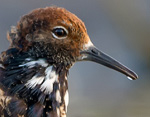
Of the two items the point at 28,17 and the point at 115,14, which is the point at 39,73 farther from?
the point at 115,14

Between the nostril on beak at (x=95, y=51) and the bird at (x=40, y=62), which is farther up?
the nostril on beak at (x=95, y=51)

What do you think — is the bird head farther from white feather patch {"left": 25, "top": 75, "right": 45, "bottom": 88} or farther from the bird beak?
white feather patch {"left": 25, "top": 75, "right": 45, "bottom": 88}

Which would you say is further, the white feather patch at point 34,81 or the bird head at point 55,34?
the bird head at point 55,34

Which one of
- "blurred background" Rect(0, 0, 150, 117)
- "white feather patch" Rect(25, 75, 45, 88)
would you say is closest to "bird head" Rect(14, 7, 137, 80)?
"white feather patch" Rect(25, 75, 45, 88)

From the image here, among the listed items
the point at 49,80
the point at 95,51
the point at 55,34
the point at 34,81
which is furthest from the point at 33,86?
the point at 95,51

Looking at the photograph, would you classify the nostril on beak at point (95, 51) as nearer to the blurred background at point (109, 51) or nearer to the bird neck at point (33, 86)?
the bird neck at point (33, 86)

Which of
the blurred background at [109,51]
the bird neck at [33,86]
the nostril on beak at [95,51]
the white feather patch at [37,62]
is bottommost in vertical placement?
the bird neck at [33,86]

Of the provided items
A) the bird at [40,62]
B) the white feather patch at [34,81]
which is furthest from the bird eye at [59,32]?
the white feather patch at [34,81]

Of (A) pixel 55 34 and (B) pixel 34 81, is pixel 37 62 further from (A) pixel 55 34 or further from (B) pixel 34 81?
(A) pixel 55 34
